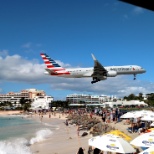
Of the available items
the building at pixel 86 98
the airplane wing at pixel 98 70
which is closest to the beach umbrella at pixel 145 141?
the airplane wing at pixel 98 70

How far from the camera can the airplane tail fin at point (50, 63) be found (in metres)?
43.7

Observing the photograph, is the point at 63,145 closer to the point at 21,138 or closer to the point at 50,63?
the point at 21,138

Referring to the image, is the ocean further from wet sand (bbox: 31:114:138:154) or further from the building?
the building

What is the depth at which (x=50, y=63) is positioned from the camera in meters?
47.2

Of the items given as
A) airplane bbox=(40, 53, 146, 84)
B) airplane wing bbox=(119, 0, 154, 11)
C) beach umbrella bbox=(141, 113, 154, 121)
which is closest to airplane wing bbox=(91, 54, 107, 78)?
airplane bbox=(40, 53, 146, 84)

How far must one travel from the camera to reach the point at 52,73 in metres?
40.9

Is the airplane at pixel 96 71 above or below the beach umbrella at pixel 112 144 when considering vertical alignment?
above

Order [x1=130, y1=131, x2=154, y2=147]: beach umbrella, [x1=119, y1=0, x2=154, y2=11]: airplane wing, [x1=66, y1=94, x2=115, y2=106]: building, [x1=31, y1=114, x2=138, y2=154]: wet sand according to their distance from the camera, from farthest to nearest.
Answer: [x1=66, y1=94, x2=115, y2=106]: building < [x1=31, y1=114, x2=138, y2=154]: wet sand < [x1=130, y1=131, x2=154, y2=147]: beach umbrella < [x1=119, y1=0, x2=154, y2=11]: airplane wing

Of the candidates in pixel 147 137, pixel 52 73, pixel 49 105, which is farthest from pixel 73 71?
pixel 49 105

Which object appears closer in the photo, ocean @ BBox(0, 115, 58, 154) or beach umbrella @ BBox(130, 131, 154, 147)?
beach umbrella @ BBox(130, 131, 154, 147)

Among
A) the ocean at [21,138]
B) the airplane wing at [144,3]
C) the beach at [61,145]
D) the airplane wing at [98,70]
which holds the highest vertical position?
the airplane wing at [98,70]

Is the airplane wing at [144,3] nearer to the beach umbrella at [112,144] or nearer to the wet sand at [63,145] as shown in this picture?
the beach umbrella at [112,144]

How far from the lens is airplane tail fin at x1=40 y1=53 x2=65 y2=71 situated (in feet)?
143

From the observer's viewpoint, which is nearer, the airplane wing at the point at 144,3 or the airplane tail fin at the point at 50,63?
the airplane wing at the point at 144,3
